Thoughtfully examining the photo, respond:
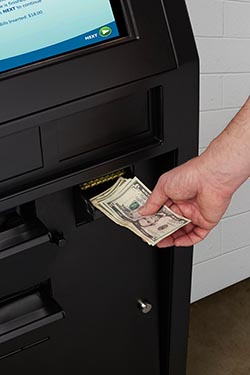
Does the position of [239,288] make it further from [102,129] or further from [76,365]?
[102,129]

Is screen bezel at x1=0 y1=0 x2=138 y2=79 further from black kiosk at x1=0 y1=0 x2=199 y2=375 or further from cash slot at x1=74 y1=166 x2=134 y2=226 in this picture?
cash slot at x1=74 y1=166 x2=134 y2=226

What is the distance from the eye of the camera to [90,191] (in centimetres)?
100

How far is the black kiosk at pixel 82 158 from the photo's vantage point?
841mm

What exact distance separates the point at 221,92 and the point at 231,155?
3.05 ft

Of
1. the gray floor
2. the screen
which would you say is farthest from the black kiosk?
the gray floor

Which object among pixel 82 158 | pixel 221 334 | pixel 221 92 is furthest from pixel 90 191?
pixel 221 334

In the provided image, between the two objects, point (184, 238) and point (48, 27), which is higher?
point (48, 27)

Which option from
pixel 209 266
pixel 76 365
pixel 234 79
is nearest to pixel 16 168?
pixel 76 365

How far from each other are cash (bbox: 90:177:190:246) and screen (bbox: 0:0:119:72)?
0.93 feet

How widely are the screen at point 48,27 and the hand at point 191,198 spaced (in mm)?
314

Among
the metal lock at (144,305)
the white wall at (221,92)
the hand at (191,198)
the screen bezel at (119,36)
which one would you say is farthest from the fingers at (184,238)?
the white wall at (221,92)

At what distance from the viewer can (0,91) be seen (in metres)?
0.81

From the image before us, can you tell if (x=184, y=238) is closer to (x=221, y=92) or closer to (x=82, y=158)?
(x=82, y=158)

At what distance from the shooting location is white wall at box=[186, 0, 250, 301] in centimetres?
179
